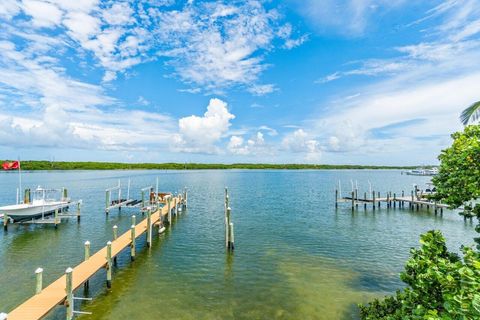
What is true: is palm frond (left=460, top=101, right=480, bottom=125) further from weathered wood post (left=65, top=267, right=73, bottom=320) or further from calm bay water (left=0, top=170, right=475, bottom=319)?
weathered wood post (left=65, top=267, right=73, bottom=320)

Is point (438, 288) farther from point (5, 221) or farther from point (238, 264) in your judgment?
point (5, 221)

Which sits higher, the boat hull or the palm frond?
the palm frond

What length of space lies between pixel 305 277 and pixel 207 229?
13537 mm

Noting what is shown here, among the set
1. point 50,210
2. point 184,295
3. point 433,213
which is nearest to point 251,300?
point 184,295

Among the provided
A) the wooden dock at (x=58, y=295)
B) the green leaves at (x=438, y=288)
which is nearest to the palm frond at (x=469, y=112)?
the green leaves at (x=438, y=288)

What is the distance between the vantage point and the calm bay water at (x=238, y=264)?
43.5ft

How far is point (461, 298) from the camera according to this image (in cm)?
392

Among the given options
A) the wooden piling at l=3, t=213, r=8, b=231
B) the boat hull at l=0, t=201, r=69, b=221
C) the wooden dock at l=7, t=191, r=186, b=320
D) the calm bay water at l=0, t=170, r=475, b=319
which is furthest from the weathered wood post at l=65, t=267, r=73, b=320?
the wooden piling at l=3, t=213, r=8, b=231

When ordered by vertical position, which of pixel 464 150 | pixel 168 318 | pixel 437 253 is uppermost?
pixel 464 150

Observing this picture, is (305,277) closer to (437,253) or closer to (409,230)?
(437,253)

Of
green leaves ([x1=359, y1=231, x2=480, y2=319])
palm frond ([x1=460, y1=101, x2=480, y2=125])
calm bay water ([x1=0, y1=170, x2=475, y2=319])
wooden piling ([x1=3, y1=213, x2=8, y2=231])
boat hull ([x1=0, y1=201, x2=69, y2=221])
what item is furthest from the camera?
boat hull ([x1=0, y1=201, x2=69, y2=221])

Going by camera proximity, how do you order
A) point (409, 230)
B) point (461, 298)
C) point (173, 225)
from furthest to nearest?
point (173, 225)
point (409, 230)
point (461, 298)

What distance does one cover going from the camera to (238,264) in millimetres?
18531

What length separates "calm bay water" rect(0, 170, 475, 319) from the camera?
43.5 feet
